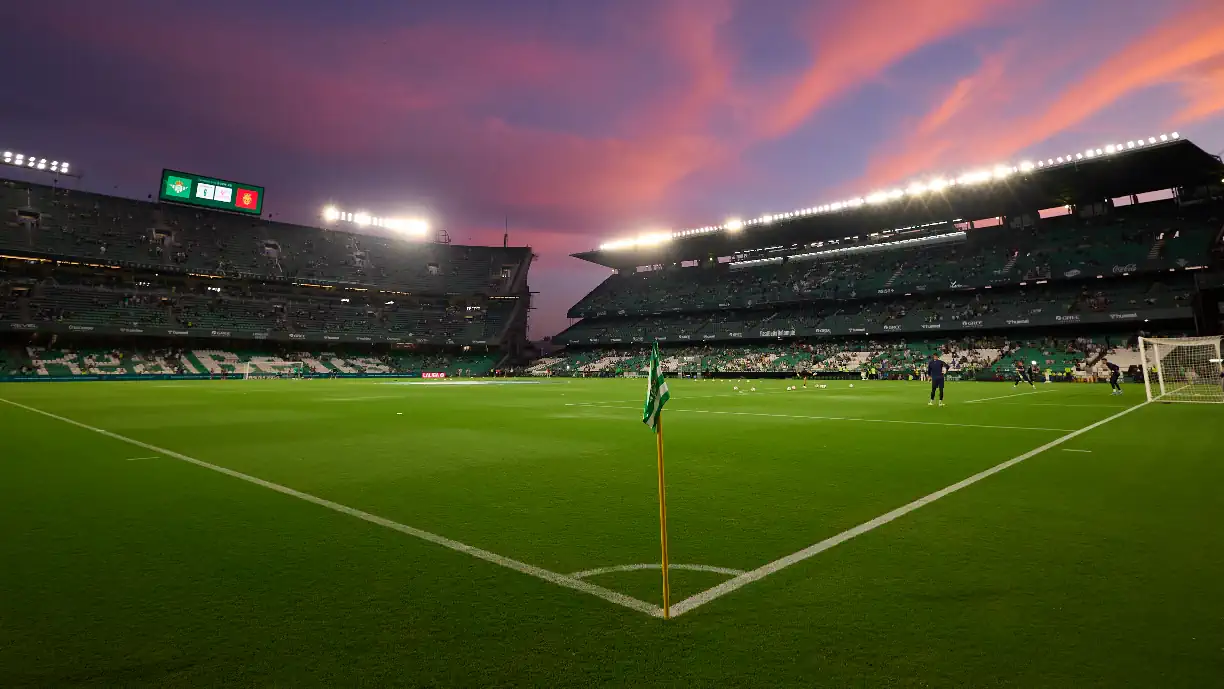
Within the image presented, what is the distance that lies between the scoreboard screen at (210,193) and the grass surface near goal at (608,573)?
230 ft

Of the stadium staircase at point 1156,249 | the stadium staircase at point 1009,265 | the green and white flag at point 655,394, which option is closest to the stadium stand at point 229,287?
the stadium staircase at point 1009,265

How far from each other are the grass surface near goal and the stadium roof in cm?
4854

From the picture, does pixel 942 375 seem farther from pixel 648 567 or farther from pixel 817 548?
pixel 648 567

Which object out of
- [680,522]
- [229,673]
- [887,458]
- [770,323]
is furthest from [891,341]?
[229,673]

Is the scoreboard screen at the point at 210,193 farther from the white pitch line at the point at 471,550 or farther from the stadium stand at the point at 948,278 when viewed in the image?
the white pitch line at the point at 471,550

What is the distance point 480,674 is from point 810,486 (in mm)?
5476

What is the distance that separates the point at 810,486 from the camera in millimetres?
7254

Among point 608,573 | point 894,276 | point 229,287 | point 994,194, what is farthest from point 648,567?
point 229,287

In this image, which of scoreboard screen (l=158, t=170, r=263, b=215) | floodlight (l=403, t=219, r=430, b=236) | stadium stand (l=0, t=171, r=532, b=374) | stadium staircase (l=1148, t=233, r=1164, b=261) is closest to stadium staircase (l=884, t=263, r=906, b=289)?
stadium staircase (l=1148, t=233, r=1164, b=261)

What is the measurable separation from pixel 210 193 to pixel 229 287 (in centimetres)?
1120

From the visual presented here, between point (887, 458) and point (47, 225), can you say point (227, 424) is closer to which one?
point (887, 458)

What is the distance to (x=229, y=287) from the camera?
7112 cm

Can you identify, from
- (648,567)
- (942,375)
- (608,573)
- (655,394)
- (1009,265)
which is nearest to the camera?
(655,394)

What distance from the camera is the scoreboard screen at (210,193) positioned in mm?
64688
